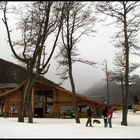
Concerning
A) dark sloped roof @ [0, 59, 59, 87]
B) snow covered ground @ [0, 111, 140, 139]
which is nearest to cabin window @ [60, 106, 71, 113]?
snow covered ground @ [0, 111, 140, 139]

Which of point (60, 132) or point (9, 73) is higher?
point (9, 73)

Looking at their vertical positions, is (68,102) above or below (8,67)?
below

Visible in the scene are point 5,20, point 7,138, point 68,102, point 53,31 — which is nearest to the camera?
point 7,138

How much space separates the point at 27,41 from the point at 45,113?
23.1 metres

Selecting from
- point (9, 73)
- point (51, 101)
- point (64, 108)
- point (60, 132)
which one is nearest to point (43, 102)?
point (51, 101)

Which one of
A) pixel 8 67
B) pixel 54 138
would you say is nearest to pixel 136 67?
pixel 54 138

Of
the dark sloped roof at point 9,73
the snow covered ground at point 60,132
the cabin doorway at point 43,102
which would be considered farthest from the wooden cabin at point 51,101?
the dark sloped roof at point 9,73

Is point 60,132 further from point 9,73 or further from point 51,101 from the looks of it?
point 9,73

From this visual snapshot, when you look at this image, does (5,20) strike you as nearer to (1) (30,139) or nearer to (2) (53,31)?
(2) (53,31)

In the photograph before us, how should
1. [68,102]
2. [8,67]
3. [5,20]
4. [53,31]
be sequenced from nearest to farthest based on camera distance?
[5,20] → [53,31] → [68,102] → [8,67]

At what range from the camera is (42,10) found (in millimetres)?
31562

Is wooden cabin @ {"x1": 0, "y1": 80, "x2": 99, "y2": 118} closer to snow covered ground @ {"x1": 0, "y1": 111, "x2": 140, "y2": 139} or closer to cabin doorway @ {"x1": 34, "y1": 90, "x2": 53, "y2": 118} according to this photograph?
cabin doorway @ {"x1": 34, "y1": 90, "x2": 53, "y2": 118}

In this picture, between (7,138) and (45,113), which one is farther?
(45,113)

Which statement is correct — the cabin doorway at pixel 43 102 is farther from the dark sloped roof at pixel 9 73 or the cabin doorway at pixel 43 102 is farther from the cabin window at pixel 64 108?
the dark sloped roof at pixel 9 73
